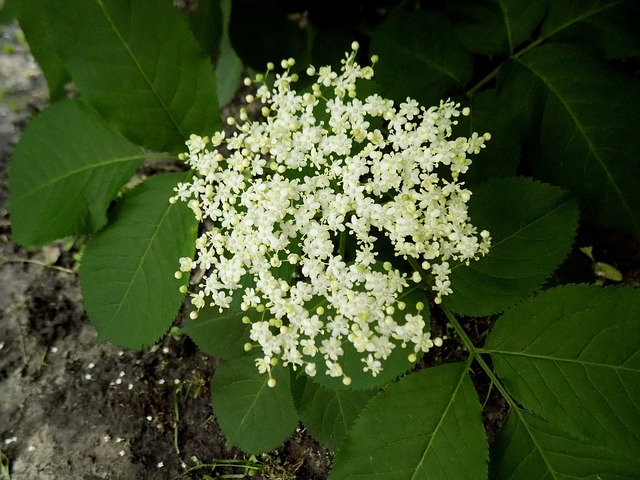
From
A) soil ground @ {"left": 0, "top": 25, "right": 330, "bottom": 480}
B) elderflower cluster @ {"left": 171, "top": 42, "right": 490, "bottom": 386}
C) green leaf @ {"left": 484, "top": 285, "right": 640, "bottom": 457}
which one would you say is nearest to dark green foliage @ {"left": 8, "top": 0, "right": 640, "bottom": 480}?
green leaf @ {"left": 484, "top": 285, "right": 640, "bottom": 457}

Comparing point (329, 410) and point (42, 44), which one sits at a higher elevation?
point (42, 44)

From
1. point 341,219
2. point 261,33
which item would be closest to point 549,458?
point 341,219

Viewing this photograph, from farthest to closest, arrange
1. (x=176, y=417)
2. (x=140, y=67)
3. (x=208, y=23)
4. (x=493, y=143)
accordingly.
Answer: (x=176, y=417) < (x=208, y=23) < (x=493, y=143) < (x=140, y=67)

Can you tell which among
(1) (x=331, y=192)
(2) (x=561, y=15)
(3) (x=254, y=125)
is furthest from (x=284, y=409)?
(2) (x=561, y=15)

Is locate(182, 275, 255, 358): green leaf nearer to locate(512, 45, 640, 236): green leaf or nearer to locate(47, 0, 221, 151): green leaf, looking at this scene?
locate(47, 0, 221, 151): green leaf

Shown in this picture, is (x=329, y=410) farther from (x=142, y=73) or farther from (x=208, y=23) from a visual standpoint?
(x=208, y=23)

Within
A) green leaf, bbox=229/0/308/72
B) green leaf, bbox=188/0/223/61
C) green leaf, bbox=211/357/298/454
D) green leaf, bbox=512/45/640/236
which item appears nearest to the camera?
green leaf, bbox=512/45/640/236
